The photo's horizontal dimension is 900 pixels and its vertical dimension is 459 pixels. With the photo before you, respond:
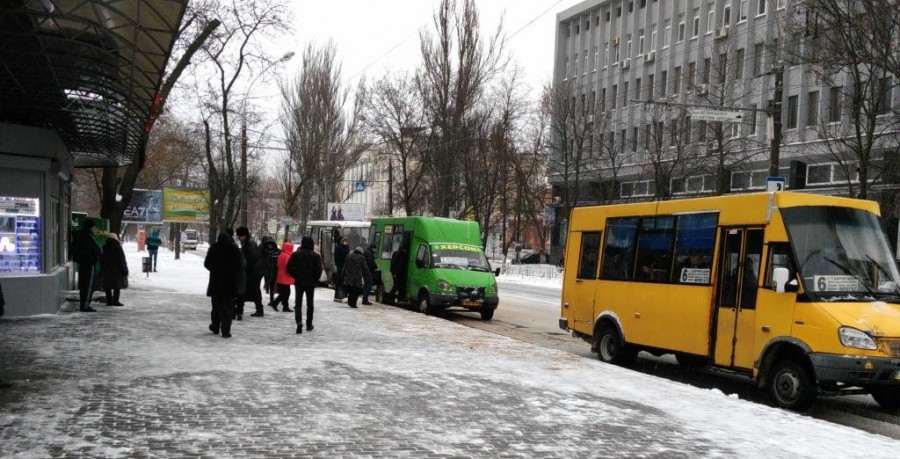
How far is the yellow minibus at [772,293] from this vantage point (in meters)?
8.59

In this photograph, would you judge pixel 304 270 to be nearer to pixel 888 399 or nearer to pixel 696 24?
pixel 888 399

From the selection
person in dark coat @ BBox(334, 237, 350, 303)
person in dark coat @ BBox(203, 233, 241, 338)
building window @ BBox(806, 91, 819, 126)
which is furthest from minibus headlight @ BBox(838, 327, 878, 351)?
building window @ BBox(806, 91, 819, 126)

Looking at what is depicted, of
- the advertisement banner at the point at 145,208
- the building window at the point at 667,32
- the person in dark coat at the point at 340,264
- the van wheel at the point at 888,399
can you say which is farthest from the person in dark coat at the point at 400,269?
the building window at the point at 667,32

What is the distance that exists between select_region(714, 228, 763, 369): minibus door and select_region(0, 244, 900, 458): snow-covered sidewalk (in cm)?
67

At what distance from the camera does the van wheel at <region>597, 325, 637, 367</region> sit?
40.0 feet

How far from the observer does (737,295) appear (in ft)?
32.6

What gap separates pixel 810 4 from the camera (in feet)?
61.5

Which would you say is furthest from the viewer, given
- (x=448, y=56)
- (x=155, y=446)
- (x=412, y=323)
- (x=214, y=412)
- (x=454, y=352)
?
(x=448, y=56)

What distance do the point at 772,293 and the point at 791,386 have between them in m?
1.11

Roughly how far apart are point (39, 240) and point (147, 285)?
1118 cm

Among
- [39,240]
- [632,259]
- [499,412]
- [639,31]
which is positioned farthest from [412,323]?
[639,31]

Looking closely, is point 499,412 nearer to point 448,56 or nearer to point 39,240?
point 39,240

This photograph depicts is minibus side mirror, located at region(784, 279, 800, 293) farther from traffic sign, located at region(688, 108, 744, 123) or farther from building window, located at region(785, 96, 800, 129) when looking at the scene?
building window, located at region(785, 96, 800, 129)

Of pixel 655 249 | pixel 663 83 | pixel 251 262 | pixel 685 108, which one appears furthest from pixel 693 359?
pixel 663 83
